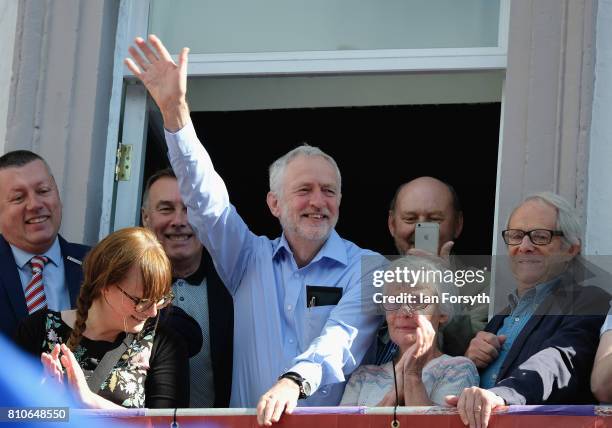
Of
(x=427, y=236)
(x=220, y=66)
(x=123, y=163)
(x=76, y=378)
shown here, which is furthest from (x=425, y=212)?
(x=76, y=378)

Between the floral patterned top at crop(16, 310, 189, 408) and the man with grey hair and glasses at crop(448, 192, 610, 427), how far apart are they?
98 centimetres

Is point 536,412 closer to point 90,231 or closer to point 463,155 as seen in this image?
point 90,231

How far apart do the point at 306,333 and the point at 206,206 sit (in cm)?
59

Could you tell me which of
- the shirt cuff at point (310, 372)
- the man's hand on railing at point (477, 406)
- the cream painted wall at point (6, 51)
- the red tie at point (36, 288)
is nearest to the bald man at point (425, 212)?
the shirt cuff at point (310, 372)

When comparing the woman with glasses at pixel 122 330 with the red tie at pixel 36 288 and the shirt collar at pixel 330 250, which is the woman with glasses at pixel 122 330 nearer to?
the red tie at pixel 36 288

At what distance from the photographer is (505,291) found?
17.3ft

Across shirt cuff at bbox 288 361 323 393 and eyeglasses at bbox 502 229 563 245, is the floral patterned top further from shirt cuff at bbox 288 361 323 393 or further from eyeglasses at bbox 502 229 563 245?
eyeglasses at bbox 502 229 563 245

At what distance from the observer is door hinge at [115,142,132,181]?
619 centimetres

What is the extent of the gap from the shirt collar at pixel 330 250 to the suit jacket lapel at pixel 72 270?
2.47 ft

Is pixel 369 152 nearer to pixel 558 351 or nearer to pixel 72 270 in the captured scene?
pixel 72 270

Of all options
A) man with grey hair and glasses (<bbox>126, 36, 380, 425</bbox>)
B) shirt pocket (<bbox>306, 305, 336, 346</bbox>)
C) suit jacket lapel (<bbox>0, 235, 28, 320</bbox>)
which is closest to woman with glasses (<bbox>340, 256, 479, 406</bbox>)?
man with grey hair and glasses (<bbox>126, 36, 380, 425</bbox>)

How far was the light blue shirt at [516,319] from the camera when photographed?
4.87 m

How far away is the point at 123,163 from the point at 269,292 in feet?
3.84

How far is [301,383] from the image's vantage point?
4727 millimetres
